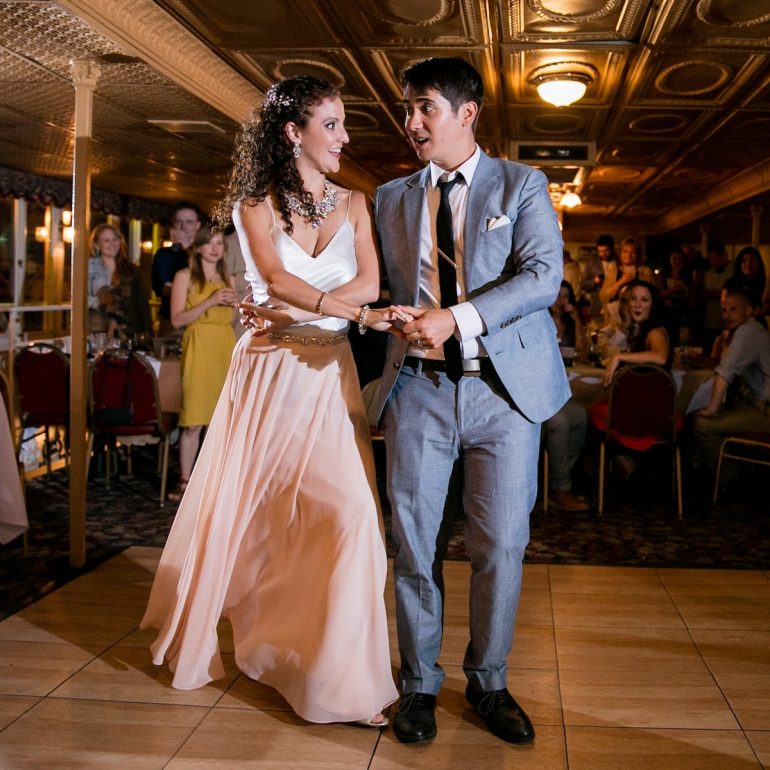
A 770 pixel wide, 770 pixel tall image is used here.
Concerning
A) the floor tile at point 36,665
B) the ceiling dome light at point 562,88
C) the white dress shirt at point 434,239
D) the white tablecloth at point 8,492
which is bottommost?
the floor tile at point 36,665

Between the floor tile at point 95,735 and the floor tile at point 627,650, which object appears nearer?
the floor tile at point 95,735

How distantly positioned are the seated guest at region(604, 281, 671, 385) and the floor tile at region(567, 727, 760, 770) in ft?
10.3

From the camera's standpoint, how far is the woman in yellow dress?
5410 mm

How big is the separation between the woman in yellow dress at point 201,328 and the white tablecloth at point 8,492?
5.37ft

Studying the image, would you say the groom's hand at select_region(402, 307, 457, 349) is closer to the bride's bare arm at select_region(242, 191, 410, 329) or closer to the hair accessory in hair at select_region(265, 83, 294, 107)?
the bride's bare arm at select_region(242, 191, 410, 329)

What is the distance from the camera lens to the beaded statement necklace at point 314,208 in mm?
2615

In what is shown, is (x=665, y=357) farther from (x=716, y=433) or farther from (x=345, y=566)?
(x=345, y=566)

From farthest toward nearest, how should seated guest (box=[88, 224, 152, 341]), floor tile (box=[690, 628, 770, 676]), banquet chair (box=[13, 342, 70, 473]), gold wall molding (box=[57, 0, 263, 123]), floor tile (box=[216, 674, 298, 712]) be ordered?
seated guest (box=[88, 224, 152, 341])
banquet chair (box=[13, 342, 70, 473])
gold wall molding (box=[57, 0, 263, 123])
floor tile (box=[690, 628, 770, 676])
floor tile (box=[216, 674, 298, 712])

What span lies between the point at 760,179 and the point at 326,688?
1133 centimetres

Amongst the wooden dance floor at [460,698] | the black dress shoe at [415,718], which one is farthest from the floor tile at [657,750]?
the black dress shoe at [415,718]

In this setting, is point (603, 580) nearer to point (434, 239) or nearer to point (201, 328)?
point (434, 239)

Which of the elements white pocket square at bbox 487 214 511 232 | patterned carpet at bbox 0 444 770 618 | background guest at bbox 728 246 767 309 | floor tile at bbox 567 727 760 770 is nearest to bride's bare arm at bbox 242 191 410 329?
white pocket square at bbox 487 214 511 232

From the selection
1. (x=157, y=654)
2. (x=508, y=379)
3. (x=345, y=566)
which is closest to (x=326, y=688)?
(x=345, y=566)

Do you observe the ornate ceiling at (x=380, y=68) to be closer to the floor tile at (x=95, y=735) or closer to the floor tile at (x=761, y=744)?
the floor tile at (x=95, y=735)
